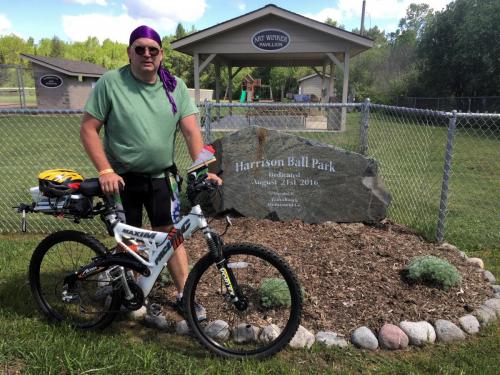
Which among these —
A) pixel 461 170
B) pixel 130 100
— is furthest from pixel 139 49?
pixel 461 170

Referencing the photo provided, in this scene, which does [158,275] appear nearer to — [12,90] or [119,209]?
[119,209]

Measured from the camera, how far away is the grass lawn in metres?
2.60

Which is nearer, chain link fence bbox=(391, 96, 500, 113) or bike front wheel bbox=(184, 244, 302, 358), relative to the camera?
bike front wheel bbox=(184, 244, 302, 358)

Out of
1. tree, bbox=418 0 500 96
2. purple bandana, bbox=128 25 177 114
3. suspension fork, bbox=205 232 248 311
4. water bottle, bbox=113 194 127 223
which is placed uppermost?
tree, bbox=418 0 500 96

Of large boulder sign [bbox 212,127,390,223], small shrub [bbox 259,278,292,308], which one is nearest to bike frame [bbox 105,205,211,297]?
small shrub [bbox 259,278,292,308]

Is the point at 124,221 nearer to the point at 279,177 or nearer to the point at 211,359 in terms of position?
the point at 211,359

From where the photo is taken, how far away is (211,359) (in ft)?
8.96

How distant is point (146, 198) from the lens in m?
3.02

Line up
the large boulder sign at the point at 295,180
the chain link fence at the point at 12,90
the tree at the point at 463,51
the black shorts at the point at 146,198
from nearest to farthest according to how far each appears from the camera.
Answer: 1. the black shorts at the point at 146,198
2. the large boulder sign at the point at 295,180
3. the tree at the point at 463,51
4. the chain link fence at the point at 12,90

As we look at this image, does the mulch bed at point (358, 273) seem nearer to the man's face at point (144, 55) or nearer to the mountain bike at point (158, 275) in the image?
the mountain bike at point (158, 275)

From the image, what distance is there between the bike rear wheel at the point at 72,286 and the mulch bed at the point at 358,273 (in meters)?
1.10

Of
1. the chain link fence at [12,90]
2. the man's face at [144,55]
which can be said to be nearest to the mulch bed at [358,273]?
the man's face at [144,55]

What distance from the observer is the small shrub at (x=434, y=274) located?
345 centimetres

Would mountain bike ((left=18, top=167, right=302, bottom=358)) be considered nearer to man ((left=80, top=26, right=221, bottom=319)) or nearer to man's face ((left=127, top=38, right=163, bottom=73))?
man ((left=80, top=26, right=221, bottom=319))
